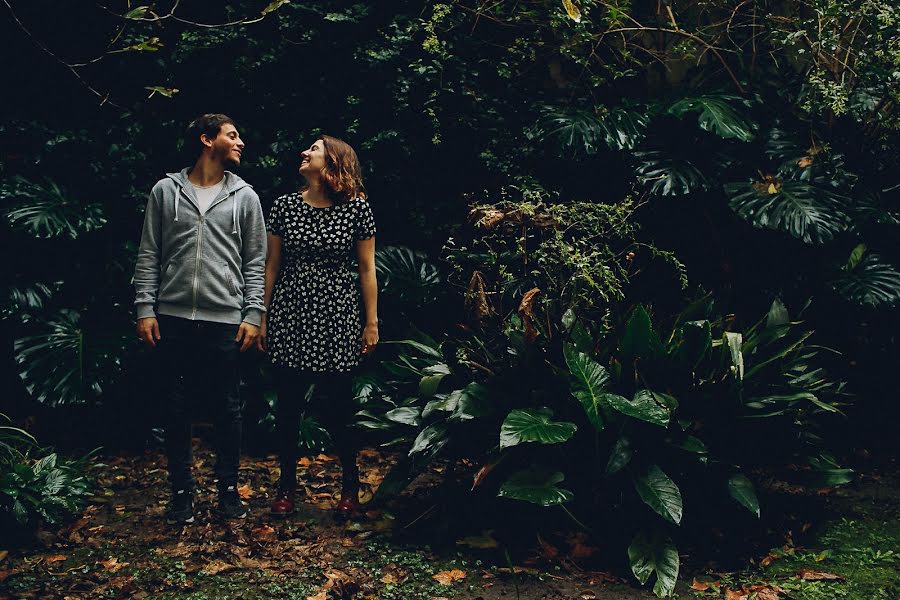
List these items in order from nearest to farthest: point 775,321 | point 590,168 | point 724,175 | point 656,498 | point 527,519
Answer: point 656,498 < point 527,519 < point 775,321 < point 724,175 < point 590,168

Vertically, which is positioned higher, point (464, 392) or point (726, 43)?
point (726, 43)

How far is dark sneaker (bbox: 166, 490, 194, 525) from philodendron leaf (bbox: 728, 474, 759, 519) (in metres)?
2.68

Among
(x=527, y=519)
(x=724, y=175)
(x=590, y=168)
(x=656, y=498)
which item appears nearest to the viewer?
(x=656, y=498)

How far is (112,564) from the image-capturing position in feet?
13.0

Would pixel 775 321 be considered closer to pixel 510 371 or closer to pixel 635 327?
pixel 635 327

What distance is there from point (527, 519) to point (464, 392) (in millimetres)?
700

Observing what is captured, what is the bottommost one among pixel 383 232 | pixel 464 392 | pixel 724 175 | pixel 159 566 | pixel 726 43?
pixel 159 566

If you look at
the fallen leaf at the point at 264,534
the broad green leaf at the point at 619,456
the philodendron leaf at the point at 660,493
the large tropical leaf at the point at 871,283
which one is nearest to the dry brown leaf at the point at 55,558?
the fallen leaf at the point at 264,534

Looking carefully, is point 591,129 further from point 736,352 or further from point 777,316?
point 736,352

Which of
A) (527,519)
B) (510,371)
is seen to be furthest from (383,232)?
(527,519)

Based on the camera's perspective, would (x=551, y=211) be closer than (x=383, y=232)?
Yes

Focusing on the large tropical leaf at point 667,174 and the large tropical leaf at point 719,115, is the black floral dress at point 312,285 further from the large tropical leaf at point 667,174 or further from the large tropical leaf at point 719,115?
the large tropical leaf at point 719,115

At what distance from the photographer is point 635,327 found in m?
4.28

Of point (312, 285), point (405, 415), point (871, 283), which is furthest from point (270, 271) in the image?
point (871, 283)
